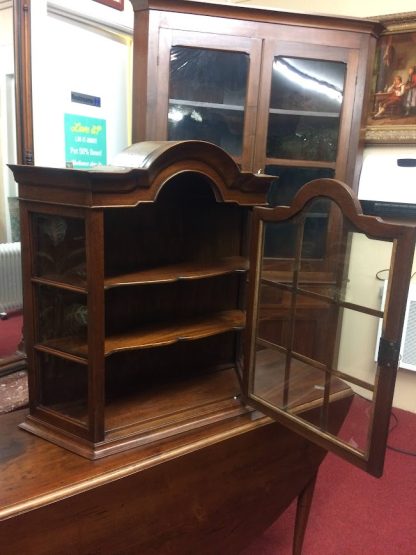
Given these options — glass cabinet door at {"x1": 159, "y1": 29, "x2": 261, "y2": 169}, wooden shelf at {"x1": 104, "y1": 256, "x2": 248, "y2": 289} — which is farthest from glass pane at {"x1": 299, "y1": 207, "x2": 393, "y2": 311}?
glass cabinet door at {"x1": 159, "y1": 29, "x2": 261, "y2": 169}

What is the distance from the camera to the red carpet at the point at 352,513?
177 cm

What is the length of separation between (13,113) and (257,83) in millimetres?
1127

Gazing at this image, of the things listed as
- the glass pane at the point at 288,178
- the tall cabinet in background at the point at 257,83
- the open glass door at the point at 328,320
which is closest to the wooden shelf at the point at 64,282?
the open glass door at the point at 328,320

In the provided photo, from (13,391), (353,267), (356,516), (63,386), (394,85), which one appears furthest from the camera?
(394,85)

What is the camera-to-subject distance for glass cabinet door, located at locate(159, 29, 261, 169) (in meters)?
2.05

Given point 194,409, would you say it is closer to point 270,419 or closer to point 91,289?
point 270,419

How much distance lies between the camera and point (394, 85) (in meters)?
2.49

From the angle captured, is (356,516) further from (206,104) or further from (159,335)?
(206,104)

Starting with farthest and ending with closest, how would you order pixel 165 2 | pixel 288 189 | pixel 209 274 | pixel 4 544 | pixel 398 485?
pixel 288 189, pixel 398 485, pixel 165 2, pixel 209 274, pixel 4 544

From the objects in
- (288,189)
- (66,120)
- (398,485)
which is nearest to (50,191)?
(66,120)

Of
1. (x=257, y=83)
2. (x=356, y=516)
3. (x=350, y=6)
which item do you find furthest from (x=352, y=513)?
(x=350, y=6)

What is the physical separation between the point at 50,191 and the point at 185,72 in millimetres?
1253

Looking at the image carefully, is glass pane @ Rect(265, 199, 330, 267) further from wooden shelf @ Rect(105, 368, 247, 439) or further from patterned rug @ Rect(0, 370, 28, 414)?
patterned rug @ Rect(0, 370, 28, 414)

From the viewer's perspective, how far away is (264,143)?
2234 millimetres
